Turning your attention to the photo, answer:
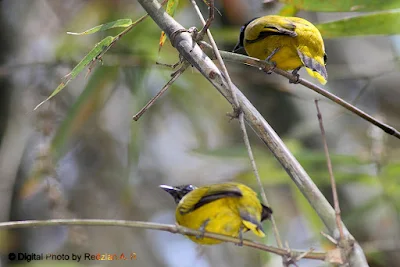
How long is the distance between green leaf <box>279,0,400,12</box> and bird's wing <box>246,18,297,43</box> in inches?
2.2

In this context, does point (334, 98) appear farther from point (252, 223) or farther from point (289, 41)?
point (289, 41)

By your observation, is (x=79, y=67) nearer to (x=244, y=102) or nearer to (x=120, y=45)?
(x=244, y=102)

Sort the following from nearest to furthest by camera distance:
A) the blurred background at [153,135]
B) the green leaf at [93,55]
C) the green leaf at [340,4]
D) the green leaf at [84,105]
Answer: the green leaf at [93,55] → the green leaf at [340,4] → the green leaf at [84,105] → the blurred background at [153,135]

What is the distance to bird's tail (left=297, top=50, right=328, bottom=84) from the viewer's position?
4.28 ft

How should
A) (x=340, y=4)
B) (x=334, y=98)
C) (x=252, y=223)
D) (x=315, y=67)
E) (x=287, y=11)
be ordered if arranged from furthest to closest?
(x=287, y=11)
(x=340, y=4)
(x=315, y=67)
(x=252, y=223)
(x=334, y=98)

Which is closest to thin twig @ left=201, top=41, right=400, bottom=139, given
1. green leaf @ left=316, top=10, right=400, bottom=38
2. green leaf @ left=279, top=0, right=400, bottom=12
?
green leaf @ left=279, top=0, right=400, bottom=12

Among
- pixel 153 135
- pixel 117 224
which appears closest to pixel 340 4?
pixel 117 224

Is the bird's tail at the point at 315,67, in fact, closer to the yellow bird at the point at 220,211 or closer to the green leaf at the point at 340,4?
the green leaf at the point at 340,4

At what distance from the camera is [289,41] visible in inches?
57.0

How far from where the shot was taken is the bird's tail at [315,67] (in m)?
1.30

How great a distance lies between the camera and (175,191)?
1.55 metres

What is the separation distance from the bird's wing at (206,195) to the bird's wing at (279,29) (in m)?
0.39

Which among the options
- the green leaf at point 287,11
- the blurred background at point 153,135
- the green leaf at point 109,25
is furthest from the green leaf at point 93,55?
the blurred background at point 153,135

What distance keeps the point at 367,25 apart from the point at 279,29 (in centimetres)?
33
